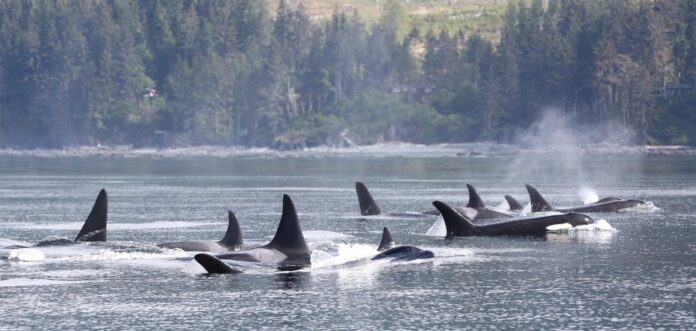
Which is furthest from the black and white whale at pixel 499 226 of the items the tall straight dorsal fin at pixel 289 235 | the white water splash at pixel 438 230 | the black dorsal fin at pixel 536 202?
the tall straight dorsal fin at pixel 289 235

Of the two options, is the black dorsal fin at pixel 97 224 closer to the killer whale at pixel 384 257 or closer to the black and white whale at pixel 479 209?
the killer whale at pixel 384 257

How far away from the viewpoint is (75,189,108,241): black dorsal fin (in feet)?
186

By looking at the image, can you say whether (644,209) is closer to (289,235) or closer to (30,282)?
(289,235)

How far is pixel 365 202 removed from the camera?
7850 cm

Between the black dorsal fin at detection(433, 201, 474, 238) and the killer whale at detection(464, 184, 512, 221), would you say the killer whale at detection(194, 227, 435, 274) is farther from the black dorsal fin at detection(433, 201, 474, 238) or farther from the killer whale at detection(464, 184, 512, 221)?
the killer whale at detection(464, 184, 512, 221)

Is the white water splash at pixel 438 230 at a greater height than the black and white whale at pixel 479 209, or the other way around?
the black and white whale at pixel 479 209

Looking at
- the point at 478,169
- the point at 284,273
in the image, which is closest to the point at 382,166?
the point at 478,169

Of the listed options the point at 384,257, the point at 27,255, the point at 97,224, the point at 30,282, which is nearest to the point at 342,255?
the point at 384,257

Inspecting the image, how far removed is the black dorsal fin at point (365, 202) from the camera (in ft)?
257

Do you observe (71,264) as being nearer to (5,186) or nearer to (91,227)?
(91,227)

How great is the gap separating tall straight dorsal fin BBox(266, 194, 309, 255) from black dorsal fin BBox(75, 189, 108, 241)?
8.62m

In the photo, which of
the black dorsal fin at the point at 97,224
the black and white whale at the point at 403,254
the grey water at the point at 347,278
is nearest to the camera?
the grey water at the point at 347,278

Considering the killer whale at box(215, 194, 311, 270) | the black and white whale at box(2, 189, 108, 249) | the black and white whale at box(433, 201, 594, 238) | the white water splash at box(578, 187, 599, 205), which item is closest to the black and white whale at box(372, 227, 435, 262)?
the killer whale at box(215, 194, 311, 270)

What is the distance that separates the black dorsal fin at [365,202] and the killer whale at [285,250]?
89.2 ft
